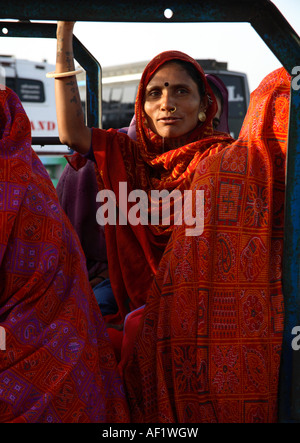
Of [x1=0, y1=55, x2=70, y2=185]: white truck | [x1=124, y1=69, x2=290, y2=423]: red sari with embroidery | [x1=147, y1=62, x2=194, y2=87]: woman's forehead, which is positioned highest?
[x1=0, y1=55, x2=70, y2=185]: white truck

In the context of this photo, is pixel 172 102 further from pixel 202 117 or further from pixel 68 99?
pixel 68 99

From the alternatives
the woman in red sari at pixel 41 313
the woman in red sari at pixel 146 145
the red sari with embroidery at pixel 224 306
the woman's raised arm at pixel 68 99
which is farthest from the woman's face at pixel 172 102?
the woman in red sari at pixel 41 313

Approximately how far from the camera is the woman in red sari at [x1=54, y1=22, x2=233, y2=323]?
7.26ft

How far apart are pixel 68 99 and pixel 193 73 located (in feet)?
2.05

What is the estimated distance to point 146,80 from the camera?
8.13 feet

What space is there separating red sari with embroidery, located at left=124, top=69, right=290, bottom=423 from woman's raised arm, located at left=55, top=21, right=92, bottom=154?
633mm

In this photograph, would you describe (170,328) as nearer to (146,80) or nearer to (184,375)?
(184,375)

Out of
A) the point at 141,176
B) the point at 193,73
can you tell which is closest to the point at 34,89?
the point at 193,73

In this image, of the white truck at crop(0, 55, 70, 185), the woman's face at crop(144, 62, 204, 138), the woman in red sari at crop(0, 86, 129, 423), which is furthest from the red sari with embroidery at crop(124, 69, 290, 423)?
the white truck at crop(0, 55, 70, 185)

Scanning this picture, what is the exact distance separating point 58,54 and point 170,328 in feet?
3.61

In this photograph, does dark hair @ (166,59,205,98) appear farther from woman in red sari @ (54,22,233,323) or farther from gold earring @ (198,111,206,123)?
gold earring @ (198,111,206,123)

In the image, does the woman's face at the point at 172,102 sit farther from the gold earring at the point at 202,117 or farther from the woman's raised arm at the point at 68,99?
the woman's raised arm at the point at 68,99

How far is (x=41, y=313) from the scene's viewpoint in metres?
1.60

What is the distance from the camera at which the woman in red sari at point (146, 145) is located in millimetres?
2213
